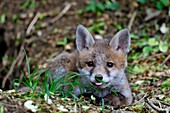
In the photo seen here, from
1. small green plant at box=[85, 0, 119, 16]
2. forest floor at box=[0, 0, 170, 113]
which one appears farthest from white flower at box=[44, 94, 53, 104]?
small green plant at box=[85, 0, 119, 16]

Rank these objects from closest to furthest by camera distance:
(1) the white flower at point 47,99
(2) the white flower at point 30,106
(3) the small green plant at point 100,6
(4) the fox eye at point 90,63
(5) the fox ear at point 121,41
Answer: (2) the white flower at point 30,106, (1) the white flower at point 47,99, (4) the fox eye at point 90,63, (5) the fox ear at point 121,41, (3) the small green plant at point 100,6

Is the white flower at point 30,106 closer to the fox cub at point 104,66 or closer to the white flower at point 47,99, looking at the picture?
the white flower at point 47,99

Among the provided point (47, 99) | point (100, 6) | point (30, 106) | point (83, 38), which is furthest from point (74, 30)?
point (30, 106)

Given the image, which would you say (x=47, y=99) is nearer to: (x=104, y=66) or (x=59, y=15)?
(x=104, y=66)

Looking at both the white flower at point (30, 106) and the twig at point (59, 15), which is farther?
the twig at point (59, 15)

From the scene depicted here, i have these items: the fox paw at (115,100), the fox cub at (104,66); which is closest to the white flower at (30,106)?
the fox cub at (104,66)

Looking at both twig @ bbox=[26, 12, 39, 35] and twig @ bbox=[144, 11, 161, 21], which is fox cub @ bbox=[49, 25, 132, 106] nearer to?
twig @ bbox=[144, 11, 161, 21]
